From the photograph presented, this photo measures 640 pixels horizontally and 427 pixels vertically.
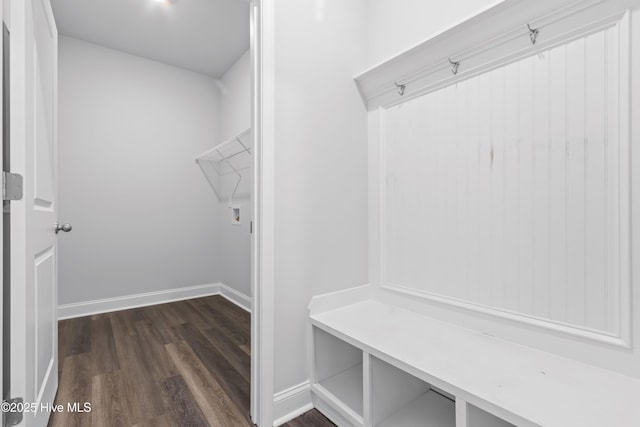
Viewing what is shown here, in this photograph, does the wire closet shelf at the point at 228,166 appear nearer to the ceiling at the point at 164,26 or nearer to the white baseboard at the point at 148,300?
the ceiling at the point at 164,26

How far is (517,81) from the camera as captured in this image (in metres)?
1.22

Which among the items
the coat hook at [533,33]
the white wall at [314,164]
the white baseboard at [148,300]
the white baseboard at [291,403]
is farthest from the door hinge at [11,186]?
the white baseboard at [148,300]

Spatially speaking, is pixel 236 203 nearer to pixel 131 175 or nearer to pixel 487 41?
pixel 131 175

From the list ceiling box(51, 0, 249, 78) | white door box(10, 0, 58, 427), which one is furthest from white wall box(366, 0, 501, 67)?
white door box(10, 0, 58, 427)

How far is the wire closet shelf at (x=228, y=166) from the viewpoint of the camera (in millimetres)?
2930

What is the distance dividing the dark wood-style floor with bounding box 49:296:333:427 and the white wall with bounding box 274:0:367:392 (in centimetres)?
44

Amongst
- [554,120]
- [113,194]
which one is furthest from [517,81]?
[113,194]

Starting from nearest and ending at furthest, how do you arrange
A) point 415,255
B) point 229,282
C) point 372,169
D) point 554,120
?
point 554,120, point 415,255, point 372,169, point 229,282

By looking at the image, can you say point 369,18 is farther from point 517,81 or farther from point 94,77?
point 94,77

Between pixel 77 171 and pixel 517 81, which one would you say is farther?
pixel 77 171

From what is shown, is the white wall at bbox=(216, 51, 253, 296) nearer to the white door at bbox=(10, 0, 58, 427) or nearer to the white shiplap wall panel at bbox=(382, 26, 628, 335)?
the white door at bbox=(10, 0, 58, 427)

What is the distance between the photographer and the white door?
3.03 ft

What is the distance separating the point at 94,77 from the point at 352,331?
11.0 feet

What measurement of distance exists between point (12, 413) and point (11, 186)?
2.29ft
